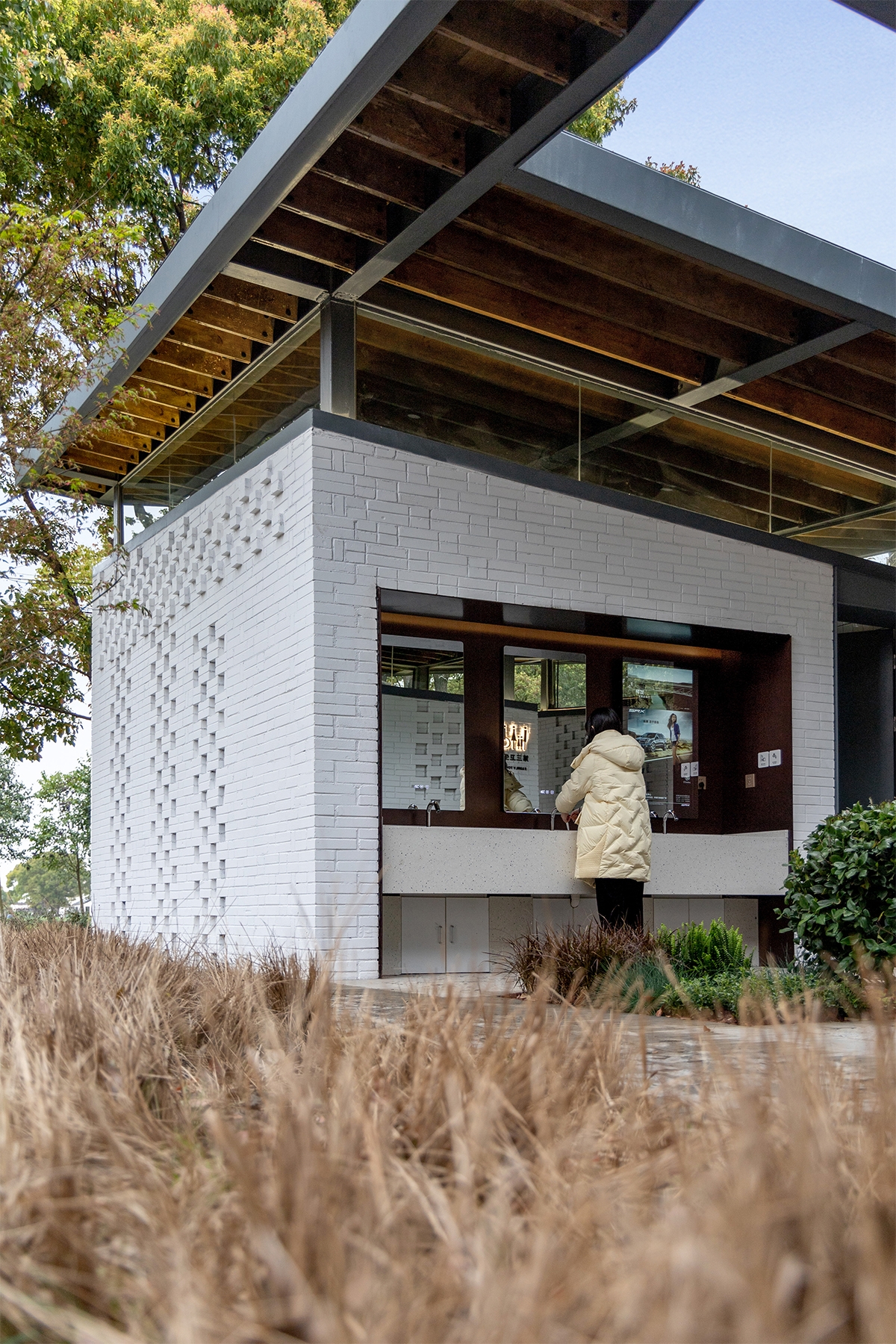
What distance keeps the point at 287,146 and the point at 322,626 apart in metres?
2.89

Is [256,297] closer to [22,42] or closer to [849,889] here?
[22,42]

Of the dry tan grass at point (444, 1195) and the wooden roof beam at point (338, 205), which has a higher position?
the wooden roof beam at point (338, 205)

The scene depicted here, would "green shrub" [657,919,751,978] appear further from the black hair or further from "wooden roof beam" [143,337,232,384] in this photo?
"wooden roof beam" [143,337,232,384]

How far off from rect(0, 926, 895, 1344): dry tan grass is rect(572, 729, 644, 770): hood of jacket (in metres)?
5.65

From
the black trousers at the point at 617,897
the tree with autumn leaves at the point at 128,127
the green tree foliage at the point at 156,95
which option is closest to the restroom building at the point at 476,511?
the black trousers at the point at 617,897

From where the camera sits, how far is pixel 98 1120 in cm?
200

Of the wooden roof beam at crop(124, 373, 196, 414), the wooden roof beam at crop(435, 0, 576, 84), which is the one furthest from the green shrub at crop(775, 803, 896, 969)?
the wooden roof beam at crop(124, 373, 196, 414)

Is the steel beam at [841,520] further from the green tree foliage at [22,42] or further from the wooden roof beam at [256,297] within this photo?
the green tree foliage at [22,42]

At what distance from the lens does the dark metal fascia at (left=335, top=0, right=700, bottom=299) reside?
5.31 m

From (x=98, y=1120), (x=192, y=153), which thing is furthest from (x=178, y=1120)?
(x=192, y=153)

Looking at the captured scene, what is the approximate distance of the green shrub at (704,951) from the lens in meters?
6.75

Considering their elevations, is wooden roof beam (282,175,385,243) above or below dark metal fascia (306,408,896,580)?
above

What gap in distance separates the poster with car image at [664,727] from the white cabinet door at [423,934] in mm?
2206

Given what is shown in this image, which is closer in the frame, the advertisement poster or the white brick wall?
the white brick wall
